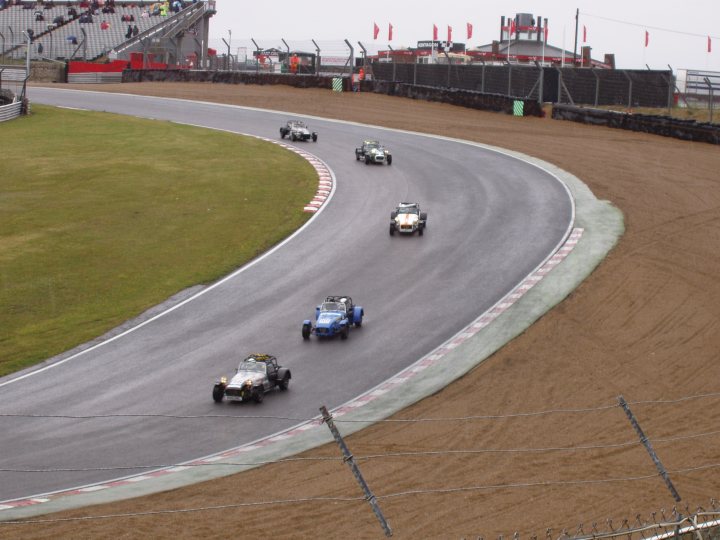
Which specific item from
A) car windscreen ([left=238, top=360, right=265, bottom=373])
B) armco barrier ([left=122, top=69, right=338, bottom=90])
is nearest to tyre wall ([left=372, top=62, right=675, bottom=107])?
armco barrier ([left=122, top=69, right=338, bottom=90])

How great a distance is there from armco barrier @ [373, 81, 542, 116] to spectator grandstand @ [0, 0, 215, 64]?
984 inches

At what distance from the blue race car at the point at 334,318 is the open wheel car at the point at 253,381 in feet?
8.93

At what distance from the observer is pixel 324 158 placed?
43219 millimetres

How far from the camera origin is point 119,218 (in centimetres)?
3288

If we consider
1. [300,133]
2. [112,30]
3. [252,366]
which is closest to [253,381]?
[252,366]

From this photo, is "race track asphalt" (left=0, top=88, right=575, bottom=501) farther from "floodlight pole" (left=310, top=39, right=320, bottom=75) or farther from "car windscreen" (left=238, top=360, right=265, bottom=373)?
"floodlight pole" (left=310, top=39, right=320, bottom=75)

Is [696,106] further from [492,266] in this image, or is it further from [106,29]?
[106,29]

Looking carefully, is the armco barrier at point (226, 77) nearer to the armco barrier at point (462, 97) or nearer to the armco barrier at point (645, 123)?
the armco barrier at point (462, 97)

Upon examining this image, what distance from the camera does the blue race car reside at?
22.4 m

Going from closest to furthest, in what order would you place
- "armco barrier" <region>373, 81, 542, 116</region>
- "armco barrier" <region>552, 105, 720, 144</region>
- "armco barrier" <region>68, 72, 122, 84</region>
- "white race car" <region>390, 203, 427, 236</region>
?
"white race car" <region>390, 203, 427, 236</region> < "armco barrier" <region>552, 105, 720, 144</region> < "armco barrier" <region>373, 81, 542, 116</region> < "armco barrier" <region>68, 72, 122, 84</region>

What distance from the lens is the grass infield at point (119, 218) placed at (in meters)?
24.8

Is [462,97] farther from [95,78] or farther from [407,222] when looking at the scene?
[95,78]

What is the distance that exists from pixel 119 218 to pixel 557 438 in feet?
66.1

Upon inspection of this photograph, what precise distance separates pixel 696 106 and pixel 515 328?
3098cm
